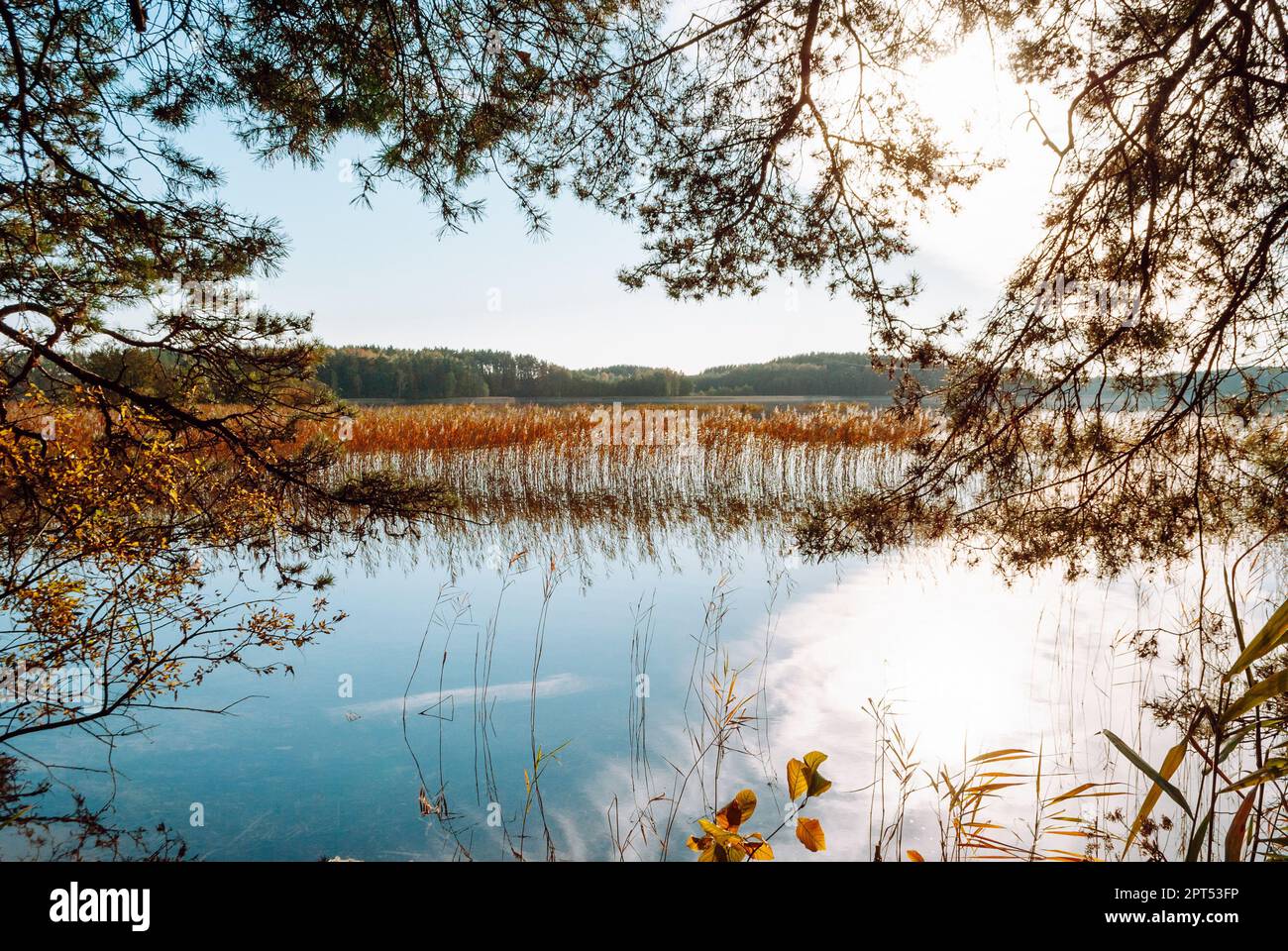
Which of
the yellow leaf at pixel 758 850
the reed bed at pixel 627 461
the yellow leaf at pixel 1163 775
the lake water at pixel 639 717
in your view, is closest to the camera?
the yellow leaf at pixel 1163 775

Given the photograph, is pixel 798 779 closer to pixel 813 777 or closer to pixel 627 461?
pixel 813 777

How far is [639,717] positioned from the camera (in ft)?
14.2

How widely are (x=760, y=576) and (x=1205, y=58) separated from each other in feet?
17.1

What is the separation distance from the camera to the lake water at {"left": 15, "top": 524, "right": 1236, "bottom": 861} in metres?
3.27

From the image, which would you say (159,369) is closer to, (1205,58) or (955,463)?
(955,463)

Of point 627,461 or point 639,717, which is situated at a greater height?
point 627,461

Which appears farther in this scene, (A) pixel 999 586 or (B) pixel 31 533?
(A) pixel 999 586

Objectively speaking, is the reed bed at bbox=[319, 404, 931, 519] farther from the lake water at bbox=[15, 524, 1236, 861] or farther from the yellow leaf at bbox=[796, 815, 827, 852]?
the yellow leaf at bbox=[796, 815, 827, 852]

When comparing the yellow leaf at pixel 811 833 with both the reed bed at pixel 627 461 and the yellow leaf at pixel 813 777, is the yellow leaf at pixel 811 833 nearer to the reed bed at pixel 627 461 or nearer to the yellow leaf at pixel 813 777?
the yellow leaf at pixel 813 777

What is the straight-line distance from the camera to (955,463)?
13.0ft

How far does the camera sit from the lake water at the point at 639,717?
3273 mm

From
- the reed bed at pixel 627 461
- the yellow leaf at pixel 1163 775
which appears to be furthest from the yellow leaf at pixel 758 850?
the reed bed at pixel 627 461

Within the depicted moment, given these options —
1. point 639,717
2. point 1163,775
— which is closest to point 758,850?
point 1163,775
